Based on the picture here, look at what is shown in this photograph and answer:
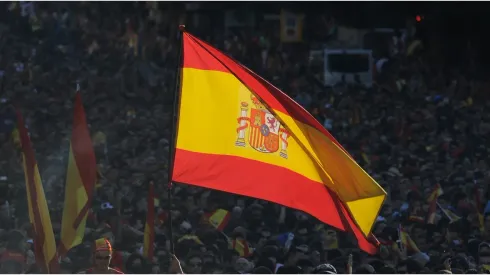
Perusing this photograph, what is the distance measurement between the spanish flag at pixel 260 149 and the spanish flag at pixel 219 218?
16.2 feet

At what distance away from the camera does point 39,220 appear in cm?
790

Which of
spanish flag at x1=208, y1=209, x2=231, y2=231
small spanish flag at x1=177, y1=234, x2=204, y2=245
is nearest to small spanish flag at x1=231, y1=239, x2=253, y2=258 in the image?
small spanish flag at x1=177, y1=234, x2=204, y2=245

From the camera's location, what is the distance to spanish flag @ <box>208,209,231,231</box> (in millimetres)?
11945

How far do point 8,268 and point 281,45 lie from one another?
34.0 feet

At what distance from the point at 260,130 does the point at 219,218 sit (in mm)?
5198

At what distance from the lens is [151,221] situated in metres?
9.05

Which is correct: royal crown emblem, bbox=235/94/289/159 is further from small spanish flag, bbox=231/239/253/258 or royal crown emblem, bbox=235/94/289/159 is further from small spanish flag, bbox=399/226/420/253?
small spanish flag, bbox=399/226/420/253

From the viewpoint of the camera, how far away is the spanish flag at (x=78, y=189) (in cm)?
802

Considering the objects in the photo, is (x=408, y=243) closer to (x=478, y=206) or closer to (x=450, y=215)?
(x=450, y=215)

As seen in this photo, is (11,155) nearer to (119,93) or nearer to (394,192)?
(119,93)

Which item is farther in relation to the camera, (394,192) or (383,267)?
(394,192)

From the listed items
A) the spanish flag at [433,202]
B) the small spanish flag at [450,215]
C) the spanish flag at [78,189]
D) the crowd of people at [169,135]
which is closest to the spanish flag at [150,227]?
the crowd of people at [169,135]

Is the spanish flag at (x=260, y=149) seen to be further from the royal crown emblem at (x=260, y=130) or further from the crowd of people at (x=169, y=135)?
the crowd of people at (x=169, y=135)

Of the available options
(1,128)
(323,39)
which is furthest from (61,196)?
(323,39)
